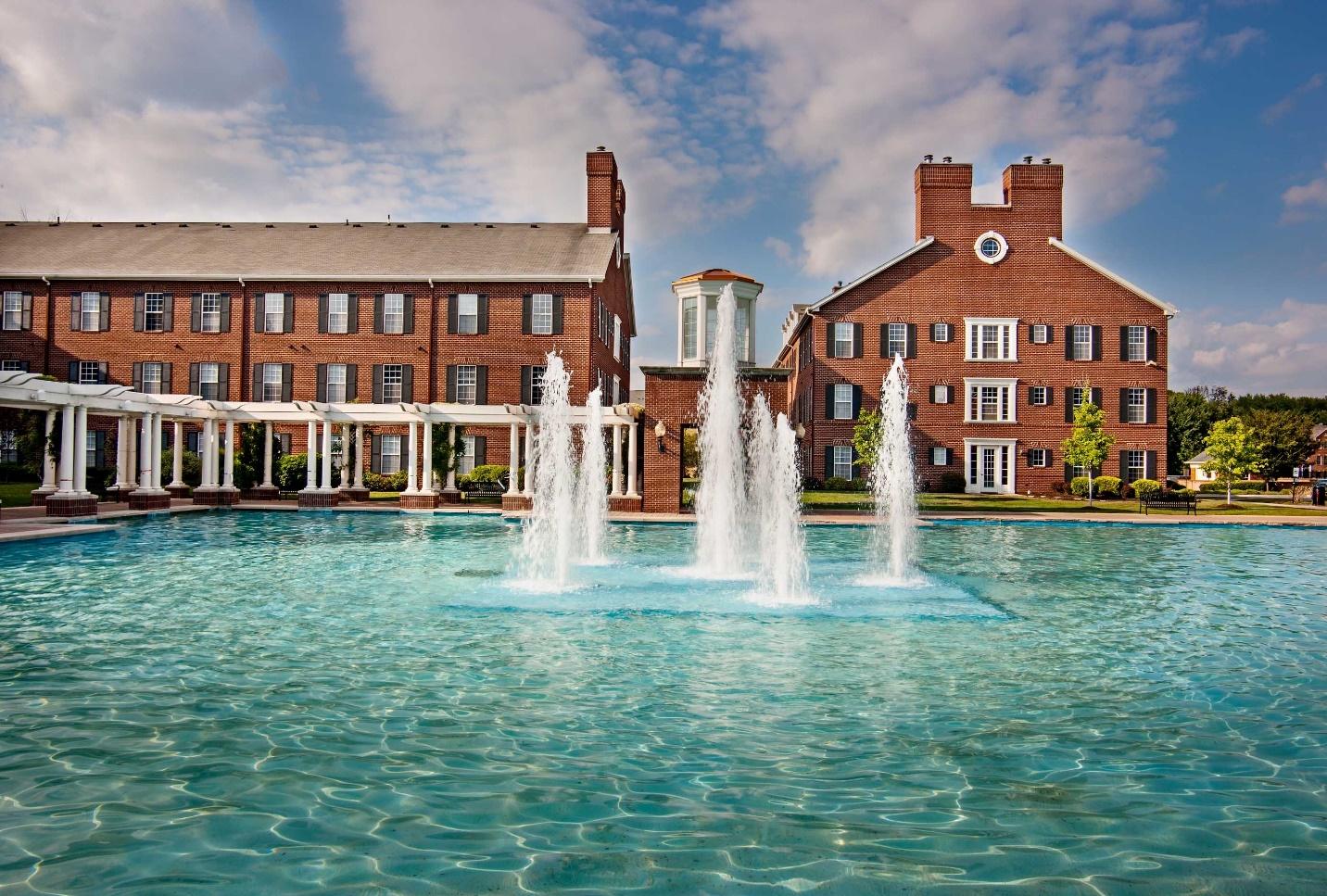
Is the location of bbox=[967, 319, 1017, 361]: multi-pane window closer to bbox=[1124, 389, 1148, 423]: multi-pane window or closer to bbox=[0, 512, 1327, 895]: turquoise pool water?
bbox=[1124, 389, 1148, 423]: multi-pane window

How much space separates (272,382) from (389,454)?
597 cm

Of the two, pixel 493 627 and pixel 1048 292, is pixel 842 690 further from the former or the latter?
pixel 1048 292

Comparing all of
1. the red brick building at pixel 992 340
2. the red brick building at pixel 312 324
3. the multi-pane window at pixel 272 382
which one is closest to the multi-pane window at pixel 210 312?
the red brick building at pixel 312 324

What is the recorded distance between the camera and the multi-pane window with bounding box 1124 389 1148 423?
3912 centimetres

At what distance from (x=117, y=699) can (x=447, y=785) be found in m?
3.65

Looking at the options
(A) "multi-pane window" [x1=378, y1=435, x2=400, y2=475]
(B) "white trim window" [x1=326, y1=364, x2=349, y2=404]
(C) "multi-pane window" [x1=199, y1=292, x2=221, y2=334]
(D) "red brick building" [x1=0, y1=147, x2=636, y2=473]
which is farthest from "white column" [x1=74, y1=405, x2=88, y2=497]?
(C) "multi-pane window" [x1=199, y1=292, x2=221, y2=334]

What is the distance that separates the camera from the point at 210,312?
37.7m

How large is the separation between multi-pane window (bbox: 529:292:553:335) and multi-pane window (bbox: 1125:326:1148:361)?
25.3 metres

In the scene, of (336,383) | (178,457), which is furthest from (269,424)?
(336,383)

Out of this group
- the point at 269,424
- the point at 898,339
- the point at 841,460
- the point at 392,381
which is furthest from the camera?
the point at 898,339

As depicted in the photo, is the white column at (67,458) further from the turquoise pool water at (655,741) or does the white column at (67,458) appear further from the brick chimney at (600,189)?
the brick chimney at (600,189)

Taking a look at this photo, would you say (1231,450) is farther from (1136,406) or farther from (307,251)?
(307,251)

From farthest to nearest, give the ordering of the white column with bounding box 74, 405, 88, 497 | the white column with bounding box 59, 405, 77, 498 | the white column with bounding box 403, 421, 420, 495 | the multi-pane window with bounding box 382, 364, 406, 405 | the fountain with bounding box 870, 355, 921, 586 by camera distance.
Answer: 1. the multi-pane window with bounding box 382, 364, 406, 405
2. the white column with bounding box 403, 421, 420, 495
3. the white column with bounding box 74, 405, 88, 497
4. the white column with bounding box 59, 405, 77, 498
5. the fountain with bounding box 870, 355, 921, 586

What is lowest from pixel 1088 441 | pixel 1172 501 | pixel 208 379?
pixel 1172 501
